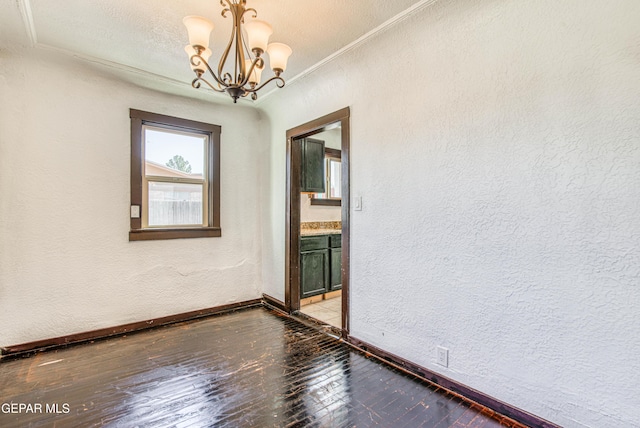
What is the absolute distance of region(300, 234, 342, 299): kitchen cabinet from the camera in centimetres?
385

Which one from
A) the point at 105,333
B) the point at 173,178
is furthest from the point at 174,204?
the point at 105,333

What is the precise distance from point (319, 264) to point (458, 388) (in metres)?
2.28

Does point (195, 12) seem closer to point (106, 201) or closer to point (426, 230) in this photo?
point (106, 201)

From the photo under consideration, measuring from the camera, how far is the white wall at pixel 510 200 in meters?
1.47

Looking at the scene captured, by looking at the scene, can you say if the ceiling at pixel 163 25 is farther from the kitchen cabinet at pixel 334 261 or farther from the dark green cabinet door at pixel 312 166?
the kitchen cabinet at pixel 334 261

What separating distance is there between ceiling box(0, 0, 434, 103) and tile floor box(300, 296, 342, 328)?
106 inches

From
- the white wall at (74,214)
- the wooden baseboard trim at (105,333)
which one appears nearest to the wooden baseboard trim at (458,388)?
the wooden baseboard trim at (105,333)

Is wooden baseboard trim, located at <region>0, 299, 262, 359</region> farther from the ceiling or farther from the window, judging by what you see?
the ceiling

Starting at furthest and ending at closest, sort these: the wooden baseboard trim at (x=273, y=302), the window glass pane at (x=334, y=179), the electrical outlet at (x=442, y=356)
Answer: the window glass pane at (x=334, y=179)
the wooden baseboard trim at (x=273, y=302)
the electrical outlet at (x=442, y=356)

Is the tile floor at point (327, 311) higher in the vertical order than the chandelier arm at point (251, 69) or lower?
lower

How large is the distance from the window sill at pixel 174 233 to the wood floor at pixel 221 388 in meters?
1.02

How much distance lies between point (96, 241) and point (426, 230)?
3.08 metres

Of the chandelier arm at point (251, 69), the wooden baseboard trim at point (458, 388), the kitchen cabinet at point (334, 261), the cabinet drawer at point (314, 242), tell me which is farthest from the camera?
the kitchen cabinet at point (334, 261)

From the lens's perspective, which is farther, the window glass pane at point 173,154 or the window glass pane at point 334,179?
the window glass pane at point 334,179
